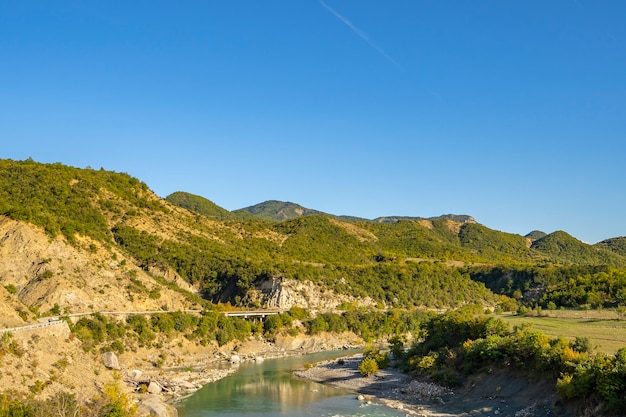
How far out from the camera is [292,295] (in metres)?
91.9

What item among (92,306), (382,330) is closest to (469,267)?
(382,330)

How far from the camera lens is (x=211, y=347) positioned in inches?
2699

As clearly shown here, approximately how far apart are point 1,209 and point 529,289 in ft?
319

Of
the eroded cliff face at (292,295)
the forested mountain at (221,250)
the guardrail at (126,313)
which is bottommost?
the guardrail at (126,313)

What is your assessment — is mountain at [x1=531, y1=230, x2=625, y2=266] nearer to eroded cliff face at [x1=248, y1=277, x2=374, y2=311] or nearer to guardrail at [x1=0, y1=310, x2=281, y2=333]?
eroded cliff face at [x1=248, y1=277, x2=374, y2=311]

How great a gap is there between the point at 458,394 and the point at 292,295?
5094 centimetres

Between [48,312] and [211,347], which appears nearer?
[48,312]

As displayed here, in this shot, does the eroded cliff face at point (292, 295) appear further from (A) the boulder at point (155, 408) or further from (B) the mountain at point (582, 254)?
(B) the mountain at point (582, 254)

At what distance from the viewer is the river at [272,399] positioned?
132 feet

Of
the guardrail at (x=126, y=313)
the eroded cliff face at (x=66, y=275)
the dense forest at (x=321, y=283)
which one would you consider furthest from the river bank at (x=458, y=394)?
the eroded cliff face at (x=66, y=275)

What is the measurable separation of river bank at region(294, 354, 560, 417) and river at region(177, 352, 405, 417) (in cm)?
215

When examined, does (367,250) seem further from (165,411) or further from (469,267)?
(165,411)

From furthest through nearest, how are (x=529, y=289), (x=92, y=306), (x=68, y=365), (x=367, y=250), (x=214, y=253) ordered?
(x=367, y=250) → (x=529, y=289) → (x=214, y=253) → (x=92, y=306) → (x=68, y=365)

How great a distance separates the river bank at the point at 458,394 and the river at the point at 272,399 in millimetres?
2152
